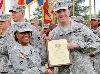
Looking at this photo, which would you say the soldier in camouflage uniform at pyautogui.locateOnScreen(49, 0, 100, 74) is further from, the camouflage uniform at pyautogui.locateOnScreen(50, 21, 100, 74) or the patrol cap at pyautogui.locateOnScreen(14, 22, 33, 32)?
the patrol cap at pyautogui.locateOnScreen(14, 22, 33, 32)

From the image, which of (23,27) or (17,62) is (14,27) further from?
(17,62)

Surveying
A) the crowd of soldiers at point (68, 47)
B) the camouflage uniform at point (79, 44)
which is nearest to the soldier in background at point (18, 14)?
the crowd of soldiers at point (68, 47)

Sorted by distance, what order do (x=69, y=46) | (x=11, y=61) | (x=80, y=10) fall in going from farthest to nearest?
(x=80, y=10) → (x=11, y=61) → (x=69, y=46)

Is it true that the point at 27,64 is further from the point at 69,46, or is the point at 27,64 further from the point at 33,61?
the point at 69,46

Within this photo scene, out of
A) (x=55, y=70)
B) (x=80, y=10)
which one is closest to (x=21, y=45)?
(x=55, y=70)

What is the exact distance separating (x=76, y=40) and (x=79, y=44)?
9 centimetres

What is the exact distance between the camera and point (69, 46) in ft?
22.3

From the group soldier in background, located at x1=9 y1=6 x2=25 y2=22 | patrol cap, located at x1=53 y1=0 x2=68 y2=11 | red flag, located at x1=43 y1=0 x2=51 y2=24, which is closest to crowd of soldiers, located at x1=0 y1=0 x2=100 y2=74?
patrol cap, located at x1=53 y1=0 x2=68 y2=11

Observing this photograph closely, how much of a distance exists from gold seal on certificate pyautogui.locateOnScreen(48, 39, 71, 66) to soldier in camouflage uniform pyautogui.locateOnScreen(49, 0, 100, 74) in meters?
0.13

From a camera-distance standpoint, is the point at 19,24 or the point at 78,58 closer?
the point at 78,58

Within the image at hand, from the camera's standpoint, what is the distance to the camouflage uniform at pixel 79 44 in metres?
6.98

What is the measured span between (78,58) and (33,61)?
67 cm


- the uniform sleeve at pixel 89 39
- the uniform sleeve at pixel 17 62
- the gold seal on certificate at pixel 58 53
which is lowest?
the uniform sleeve at pixel 17 62

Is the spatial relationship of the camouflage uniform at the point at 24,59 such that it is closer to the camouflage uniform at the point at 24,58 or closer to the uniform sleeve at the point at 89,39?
the camouflage uniform at the point at 24,58
